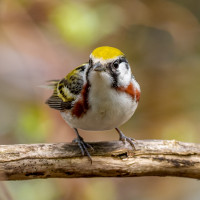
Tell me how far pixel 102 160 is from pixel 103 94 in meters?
0.60

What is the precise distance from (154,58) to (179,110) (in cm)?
139

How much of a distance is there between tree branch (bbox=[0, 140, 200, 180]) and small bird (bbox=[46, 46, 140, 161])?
141 millimetres

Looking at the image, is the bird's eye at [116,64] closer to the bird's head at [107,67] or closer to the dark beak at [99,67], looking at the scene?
the bird's head at [107,67]

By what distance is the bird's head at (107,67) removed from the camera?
11.5 feet

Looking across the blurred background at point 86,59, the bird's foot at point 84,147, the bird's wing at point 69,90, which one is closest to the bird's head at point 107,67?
the bird's wing at point 69,90

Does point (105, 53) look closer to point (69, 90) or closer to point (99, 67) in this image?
point (99, 67)

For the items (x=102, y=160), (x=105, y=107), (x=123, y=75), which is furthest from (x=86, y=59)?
(x=102, y=160)

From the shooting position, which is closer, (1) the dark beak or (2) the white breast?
(1) the dark beak

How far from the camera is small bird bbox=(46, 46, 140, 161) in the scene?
357cm

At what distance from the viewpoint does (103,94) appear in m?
3.64

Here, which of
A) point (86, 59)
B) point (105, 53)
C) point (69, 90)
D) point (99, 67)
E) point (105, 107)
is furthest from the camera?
point (86, 59)

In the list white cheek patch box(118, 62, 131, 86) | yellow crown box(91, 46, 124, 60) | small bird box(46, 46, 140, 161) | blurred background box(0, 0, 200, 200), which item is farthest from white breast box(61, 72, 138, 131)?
blurred background box(0, 0, 200, 200)

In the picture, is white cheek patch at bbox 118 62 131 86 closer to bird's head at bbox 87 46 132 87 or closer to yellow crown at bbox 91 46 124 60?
bird's head at bbox 87 46 132 87

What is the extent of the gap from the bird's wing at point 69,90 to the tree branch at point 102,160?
0.46 meters
